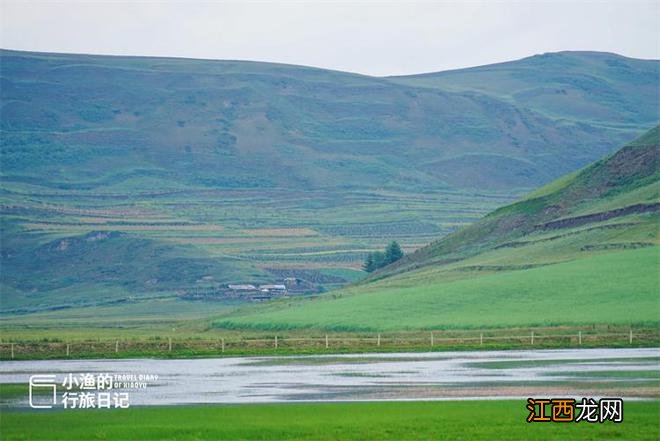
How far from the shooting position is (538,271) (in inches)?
4183

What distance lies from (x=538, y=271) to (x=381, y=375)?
48.0 m

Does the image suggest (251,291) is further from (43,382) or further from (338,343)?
(43,382)

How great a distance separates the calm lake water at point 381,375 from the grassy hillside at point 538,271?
1728 centimetres

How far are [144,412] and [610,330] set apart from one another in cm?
3909

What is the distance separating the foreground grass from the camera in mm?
40875

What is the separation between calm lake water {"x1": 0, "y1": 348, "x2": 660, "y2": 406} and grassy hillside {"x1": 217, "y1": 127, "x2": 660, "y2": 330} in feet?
56.7

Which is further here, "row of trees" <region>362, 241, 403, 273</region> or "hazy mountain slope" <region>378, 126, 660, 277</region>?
"row of trees" <region>362, 241, 403, 273</region>

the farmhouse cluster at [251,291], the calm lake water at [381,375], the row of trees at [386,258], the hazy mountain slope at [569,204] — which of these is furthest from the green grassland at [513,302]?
the farmhouse cluster at [251,291]

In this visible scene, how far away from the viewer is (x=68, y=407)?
4894 centimetres

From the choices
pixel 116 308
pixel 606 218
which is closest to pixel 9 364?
pixel 606 218

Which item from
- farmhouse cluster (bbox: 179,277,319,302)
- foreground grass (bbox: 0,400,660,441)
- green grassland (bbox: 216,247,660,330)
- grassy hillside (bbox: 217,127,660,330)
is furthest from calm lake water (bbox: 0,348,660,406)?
farmhouse cluster (bbox: 179,277,319,302)

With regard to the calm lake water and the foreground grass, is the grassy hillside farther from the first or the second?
the foreground grass

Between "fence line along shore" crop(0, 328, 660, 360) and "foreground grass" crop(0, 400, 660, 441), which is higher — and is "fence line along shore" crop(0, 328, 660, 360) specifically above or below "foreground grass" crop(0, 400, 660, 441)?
above

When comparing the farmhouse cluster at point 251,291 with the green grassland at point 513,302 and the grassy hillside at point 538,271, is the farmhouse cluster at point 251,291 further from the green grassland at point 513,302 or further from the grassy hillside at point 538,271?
the green grassland at point 513,302
